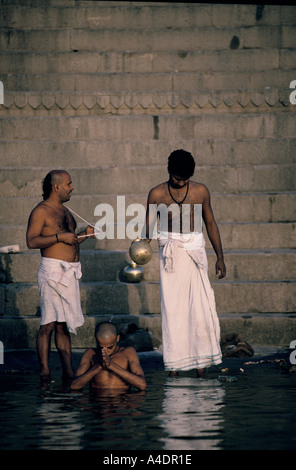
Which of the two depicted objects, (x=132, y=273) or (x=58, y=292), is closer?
(x=58, y=292)

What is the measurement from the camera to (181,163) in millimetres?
7258

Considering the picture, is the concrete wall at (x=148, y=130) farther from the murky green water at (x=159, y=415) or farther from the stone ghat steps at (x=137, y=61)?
the murky green water at (x=159, y=415)

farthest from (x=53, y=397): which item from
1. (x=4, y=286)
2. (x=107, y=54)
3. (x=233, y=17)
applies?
(x=233, y=17)

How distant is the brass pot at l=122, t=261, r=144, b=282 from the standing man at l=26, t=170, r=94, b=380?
1764 mm

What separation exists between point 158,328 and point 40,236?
2.07 meters

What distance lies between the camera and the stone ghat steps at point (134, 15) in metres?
12.4

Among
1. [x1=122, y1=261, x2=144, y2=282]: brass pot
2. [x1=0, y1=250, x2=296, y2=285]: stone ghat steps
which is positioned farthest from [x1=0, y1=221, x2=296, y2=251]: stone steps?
[x1=122, y1=261, x2=144, y2=282]: brass pot

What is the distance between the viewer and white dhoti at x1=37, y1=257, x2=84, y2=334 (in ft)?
24.1

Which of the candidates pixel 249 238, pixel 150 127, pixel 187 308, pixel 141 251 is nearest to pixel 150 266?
pixel 249 238

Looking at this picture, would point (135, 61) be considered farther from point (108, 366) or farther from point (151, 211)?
point (108, 366)

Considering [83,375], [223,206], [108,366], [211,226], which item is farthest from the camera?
[223,206]

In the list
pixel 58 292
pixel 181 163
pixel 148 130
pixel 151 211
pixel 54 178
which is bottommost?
pixel 58 292

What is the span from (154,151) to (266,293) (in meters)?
2.87
